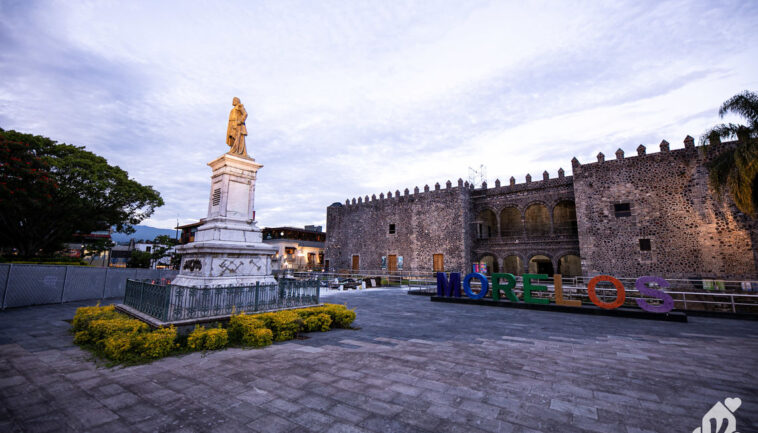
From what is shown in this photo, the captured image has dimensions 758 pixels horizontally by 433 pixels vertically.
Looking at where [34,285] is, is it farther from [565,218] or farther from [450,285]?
[565,218]

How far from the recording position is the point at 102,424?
2.95 meters

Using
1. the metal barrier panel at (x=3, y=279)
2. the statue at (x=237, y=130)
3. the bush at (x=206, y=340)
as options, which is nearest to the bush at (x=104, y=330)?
the bush at (x=206, y=340)

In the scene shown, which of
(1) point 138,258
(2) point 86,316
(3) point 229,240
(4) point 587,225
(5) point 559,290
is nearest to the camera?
(2) point 86,316

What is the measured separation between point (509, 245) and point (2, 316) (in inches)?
1123

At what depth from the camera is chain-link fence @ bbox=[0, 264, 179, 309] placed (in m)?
10.5

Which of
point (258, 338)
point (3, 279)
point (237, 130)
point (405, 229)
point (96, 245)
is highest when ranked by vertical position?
point (237, 130)

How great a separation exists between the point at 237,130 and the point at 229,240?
12.9ft

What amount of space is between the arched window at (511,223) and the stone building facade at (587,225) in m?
0.10

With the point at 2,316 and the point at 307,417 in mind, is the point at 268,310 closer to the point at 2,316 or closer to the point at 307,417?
the point at 307,417

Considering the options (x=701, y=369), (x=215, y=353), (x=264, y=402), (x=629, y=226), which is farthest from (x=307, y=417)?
(x=629, y=226)

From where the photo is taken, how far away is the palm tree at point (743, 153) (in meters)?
12.4

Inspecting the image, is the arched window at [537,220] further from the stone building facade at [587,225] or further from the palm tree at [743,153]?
the palm tree at [743,153]

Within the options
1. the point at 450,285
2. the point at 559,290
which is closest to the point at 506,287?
the point at 559,290

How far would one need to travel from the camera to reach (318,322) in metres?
7.18
